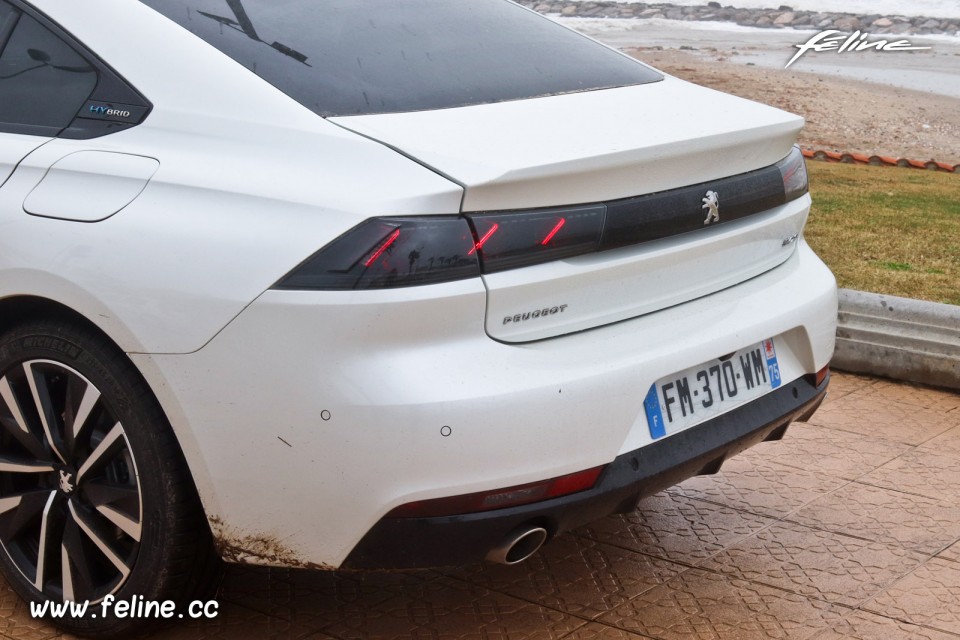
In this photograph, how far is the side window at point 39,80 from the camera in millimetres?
2914

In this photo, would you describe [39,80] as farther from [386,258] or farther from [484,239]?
[484,239]

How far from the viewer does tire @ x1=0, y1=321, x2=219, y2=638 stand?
2.70 m

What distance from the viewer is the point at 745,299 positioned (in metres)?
2.96

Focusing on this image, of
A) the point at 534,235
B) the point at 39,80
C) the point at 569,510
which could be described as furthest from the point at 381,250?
the point at 39,80

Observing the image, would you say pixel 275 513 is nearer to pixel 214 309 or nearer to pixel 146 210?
pixel 214 309

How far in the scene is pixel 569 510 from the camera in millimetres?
2564

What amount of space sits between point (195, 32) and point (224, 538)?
1.15m

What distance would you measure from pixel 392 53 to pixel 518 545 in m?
1.24

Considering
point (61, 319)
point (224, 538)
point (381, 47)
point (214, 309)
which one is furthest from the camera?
point (381, 47)

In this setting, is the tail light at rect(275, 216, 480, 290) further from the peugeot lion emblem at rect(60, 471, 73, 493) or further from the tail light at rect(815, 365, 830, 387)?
the tail light at rect(815, 365, 830, 387)

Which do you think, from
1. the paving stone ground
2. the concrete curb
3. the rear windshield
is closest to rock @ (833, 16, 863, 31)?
the concrete curb

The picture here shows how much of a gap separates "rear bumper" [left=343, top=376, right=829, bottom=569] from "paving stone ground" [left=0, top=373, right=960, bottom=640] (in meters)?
0.47

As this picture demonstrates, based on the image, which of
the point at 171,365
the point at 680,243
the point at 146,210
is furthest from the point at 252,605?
the point at 680,243

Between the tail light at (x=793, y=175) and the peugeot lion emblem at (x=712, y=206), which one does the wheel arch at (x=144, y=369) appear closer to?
the peugeot lion emblem at (x=712, y=206)
